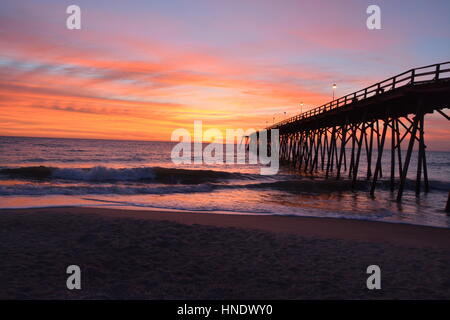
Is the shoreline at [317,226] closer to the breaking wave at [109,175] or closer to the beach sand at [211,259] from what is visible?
the beach sand at [211,259]

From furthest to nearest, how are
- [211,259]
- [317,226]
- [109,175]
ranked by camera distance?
[109,175] < [317,226] < [211,259]

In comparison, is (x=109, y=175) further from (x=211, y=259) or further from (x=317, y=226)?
(x=211, y=259)

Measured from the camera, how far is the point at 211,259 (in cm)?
626

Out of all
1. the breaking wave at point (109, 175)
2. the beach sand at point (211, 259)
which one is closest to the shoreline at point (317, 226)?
the beach sand at point (211, 259)

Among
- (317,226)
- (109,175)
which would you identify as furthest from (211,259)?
(109,175)

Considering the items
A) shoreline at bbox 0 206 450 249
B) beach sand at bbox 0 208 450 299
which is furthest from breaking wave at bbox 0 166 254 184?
beach sand at bbox 0 208 450 299

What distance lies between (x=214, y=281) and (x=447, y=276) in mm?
3854

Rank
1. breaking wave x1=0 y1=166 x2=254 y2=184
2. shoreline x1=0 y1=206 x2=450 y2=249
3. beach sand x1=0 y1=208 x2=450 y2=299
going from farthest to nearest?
breaking wave x1=0 y1=166 x2=254 y2=184 → shoreline x1=0 y1=206 x2=450 y2=249 → beach sand x1=0 y1=208 x2=450 y2=299

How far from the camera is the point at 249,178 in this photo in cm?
2861

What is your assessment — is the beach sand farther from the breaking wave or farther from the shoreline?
the breaking wave

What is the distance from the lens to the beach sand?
493 centimetres

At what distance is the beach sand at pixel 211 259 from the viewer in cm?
493
